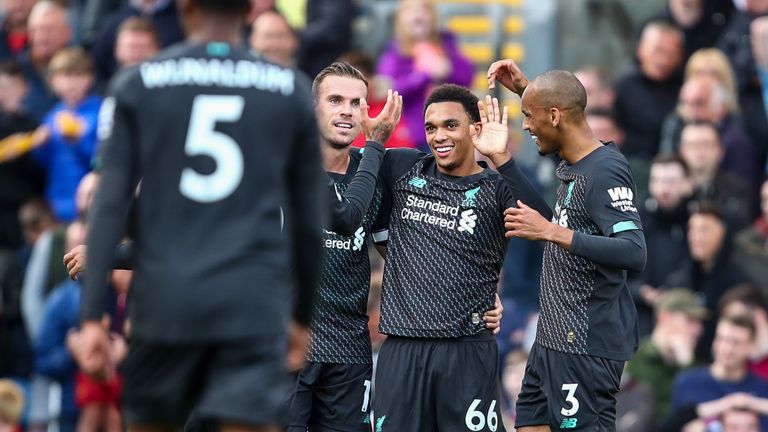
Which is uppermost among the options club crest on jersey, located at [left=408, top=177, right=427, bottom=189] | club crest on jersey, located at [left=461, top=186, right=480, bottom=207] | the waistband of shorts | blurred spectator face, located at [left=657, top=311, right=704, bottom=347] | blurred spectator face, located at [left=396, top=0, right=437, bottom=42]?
blurred spectator face, located at [left=396, top=0, right=437, bottom=42]

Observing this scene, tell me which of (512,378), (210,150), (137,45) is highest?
(137,45)

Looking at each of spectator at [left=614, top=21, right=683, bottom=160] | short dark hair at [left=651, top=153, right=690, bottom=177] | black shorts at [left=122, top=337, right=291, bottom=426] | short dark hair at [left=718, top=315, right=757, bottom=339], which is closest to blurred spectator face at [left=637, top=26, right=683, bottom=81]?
spectator at [left=614, top=21, right=683, bottom=160]

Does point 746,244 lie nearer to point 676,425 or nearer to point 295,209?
point 676,425

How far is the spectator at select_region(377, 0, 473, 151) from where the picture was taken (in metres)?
12.5

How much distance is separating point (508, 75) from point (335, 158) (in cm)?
103

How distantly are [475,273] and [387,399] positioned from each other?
2.63 ft

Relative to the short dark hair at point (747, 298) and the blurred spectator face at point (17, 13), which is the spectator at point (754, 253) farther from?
the blurred spectator face at point (17, 13)

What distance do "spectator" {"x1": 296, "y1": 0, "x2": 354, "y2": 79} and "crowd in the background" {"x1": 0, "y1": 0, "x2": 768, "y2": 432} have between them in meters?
0.02

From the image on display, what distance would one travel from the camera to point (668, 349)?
11.1 metres

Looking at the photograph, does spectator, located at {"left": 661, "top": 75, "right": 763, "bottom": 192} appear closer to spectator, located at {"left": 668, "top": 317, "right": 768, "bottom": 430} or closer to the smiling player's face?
spectator, located at {"left": 668, "top": 317, "right": 768, "bottom": 430}

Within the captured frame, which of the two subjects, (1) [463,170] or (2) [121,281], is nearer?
(1) [463,170]

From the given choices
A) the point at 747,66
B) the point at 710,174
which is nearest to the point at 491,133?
the point at 710,174

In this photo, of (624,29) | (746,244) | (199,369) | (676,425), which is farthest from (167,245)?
(624,29)

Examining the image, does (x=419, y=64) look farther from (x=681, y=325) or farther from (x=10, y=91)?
(x=10, y=91)
